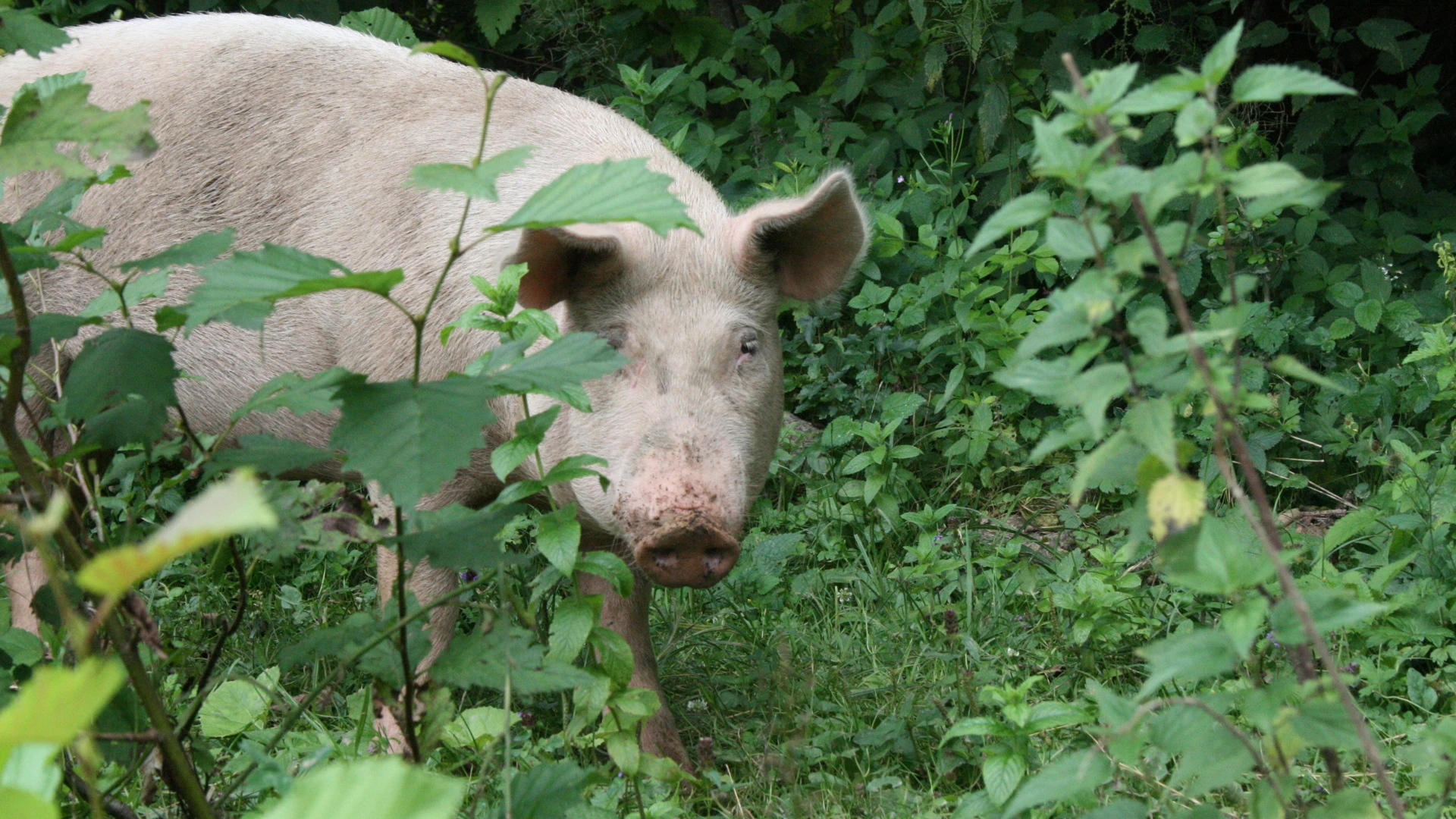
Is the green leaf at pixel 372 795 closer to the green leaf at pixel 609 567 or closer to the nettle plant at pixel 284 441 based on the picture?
the nettle plant at pixel 284 441

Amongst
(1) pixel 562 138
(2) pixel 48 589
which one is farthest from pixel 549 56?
(2) pixel 48 589

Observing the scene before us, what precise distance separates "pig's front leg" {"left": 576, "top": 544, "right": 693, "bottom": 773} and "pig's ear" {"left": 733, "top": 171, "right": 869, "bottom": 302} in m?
0.84

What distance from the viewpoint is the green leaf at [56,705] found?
1.85 feet

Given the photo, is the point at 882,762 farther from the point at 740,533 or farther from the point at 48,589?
the point at 48,589

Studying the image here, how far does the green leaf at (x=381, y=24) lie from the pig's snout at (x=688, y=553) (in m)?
3.15

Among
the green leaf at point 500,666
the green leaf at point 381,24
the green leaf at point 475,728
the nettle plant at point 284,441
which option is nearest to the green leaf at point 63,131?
the nettle plant at point 284,441

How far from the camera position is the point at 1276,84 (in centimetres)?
138

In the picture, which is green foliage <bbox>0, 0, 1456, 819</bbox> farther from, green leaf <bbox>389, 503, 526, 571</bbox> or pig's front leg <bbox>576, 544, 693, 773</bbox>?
pig's front leg <bbox>576, 544, 693, 773</bbox>

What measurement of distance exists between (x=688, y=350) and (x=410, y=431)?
1639 millimetres

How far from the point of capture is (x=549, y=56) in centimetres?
670

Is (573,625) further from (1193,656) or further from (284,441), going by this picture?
(1193,656)

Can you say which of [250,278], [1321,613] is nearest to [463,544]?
[250,278]

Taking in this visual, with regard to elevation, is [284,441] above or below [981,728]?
above

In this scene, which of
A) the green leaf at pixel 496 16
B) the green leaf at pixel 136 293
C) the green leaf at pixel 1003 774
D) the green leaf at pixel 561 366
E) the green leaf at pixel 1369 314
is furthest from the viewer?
the green leaf at pixel 496 16
